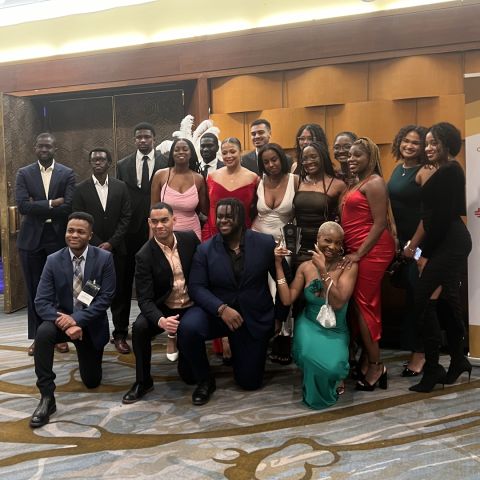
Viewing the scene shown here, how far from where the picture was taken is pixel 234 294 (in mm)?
3059

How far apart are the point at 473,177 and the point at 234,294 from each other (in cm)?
160

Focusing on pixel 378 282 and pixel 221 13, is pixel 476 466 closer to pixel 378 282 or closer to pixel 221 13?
pixel 378 282

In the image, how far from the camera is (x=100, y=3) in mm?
5781

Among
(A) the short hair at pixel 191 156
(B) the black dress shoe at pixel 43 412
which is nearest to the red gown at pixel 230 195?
(A) the short hair at pixel 191 156

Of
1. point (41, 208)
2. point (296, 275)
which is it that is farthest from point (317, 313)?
point (41, 208)

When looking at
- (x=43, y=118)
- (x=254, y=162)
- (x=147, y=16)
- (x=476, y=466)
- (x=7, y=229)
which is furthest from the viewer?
(x=43, y=118)

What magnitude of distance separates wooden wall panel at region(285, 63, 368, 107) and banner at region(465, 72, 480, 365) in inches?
68.7

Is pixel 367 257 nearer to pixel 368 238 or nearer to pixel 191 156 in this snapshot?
pixel 368 238

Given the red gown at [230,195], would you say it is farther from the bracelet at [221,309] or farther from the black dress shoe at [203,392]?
the black dress shoe at [203,392]

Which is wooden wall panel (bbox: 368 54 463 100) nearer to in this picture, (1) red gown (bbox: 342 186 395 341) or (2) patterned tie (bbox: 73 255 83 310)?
(1) red gown (bbox: 342 186 395 341)

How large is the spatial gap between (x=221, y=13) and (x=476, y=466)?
15.1 feet

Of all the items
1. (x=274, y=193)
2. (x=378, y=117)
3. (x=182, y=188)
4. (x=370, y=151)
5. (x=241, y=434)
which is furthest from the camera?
(x=378, y=117)

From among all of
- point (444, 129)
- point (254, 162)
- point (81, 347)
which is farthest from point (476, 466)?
point (254, 162)

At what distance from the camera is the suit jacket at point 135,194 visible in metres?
4.16
